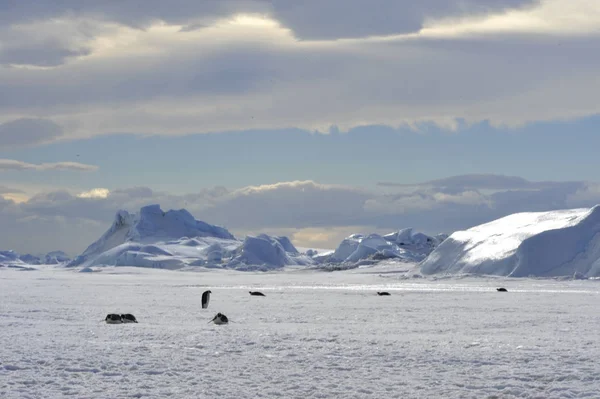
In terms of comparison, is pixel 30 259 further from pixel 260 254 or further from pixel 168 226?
pixel 260 254

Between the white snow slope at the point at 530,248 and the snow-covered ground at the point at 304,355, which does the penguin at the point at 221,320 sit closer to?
the snow-covered ground at the point at 304,355

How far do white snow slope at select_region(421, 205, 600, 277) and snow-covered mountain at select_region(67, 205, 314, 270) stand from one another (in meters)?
37.2

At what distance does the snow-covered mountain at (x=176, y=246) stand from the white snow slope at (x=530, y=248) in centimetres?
3719

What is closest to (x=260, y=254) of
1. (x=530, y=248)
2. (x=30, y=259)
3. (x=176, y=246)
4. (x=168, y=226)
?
(x=176, y=246)

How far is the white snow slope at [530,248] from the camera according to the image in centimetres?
4644

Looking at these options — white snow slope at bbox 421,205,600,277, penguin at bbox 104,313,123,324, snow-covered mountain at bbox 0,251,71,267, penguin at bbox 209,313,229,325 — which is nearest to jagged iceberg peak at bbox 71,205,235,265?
snow-covered mountain at bbox 0,251,71,267

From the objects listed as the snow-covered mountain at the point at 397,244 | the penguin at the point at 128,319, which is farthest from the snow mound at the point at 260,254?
the penguin at the point at 128,319

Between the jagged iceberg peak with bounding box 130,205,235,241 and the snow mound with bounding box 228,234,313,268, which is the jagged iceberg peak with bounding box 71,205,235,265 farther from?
the snow mound with bounding box 228,234,313,268

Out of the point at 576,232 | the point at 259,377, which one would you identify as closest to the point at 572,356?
the point at 259,377

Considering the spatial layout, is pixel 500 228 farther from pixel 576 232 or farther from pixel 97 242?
pixel 97 242

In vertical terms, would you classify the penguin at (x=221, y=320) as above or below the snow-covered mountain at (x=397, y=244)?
below

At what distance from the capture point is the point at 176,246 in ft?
317

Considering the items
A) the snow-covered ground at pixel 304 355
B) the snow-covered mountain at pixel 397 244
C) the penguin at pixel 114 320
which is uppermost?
the snow-covered mountain at pixel 397 244

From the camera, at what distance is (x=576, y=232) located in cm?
4788
